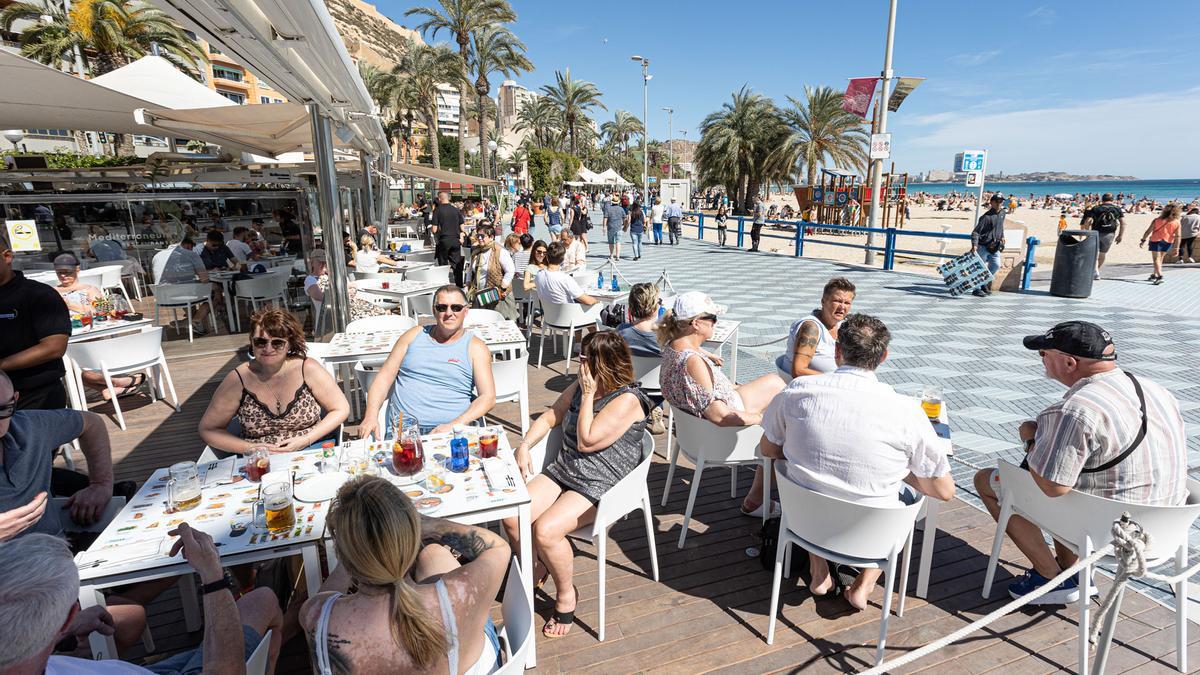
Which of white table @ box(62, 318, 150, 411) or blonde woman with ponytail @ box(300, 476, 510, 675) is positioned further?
white table @ box(62, 318, 150, 411)

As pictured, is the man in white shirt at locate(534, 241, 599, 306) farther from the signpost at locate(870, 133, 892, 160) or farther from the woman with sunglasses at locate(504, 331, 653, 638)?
the signpost at locate(870, 133, 892, 160)

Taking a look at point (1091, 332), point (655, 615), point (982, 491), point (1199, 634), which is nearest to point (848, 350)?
point (1091, 332)

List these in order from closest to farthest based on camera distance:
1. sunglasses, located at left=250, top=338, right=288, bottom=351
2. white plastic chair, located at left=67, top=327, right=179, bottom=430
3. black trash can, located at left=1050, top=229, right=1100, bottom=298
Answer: sunglasses, located at left=250, top=338, right=288, bottom=351
white plastic chair, located at left=67, top=327, right=179, bottom=430
black trash can, located at left=1050, top=229, right=1100, bottom=298

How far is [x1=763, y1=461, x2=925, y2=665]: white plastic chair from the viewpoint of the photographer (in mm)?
2170

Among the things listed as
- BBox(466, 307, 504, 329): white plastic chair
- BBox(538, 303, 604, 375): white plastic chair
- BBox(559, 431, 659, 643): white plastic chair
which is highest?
BBox(466, 307, 504, 329): white plastic chair

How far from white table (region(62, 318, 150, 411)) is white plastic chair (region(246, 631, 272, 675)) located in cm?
404

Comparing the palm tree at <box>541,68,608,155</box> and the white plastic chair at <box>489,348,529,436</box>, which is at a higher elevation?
the palm tree at <box>541,68,608,155</box>

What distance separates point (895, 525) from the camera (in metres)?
2.19

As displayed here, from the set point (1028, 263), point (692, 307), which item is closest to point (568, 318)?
point (692, 307)

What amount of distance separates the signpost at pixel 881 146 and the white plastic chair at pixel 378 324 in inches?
465

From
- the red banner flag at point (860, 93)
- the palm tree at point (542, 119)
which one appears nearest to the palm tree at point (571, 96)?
the palm tree at point (542, 119)

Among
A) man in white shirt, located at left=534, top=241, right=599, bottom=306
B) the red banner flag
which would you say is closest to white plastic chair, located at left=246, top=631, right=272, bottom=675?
man in white shirt, located at left=534, top=241, right=599, bottom=306

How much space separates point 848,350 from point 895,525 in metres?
0.71

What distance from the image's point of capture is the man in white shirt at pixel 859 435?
2271mm
